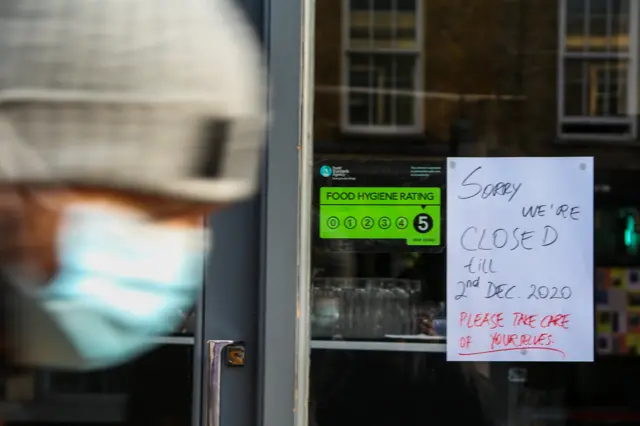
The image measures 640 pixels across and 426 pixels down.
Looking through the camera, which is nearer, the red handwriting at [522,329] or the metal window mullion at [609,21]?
the red handwriting at [522,329]

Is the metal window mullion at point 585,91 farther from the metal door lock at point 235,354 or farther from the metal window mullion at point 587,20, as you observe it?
the metal door lock at point 235,354

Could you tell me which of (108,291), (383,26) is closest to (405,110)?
(383,26)

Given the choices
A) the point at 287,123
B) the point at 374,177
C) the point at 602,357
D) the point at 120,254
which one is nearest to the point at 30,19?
the point at 120,254

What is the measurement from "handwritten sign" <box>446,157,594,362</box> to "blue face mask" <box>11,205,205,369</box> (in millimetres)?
768

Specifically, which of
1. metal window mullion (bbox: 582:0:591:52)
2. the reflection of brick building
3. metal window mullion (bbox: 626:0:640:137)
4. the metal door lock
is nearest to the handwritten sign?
the reflection of brick building

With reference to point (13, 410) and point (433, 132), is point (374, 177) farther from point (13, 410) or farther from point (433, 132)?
point (13, 410)

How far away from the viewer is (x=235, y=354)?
6.71ft

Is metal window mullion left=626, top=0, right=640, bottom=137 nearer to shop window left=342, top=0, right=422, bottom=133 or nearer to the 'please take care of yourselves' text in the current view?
the 'please take care of yourselves' text

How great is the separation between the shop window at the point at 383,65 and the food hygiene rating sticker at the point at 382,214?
248 mm

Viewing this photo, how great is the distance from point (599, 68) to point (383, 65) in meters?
0.68

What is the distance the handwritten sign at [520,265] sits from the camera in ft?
7.02

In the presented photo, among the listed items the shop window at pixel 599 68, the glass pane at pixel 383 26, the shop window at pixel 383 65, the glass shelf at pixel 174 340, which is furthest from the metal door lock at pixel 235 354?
the shop window at pixel 599 68

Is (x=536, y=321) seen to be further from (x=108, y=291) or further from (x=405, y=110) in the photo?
(x=108, y=291)

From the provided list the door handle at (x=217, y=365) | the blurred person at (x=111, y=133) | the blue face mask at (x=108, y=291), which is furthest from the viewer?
the door handle at (x=217, y=365)
